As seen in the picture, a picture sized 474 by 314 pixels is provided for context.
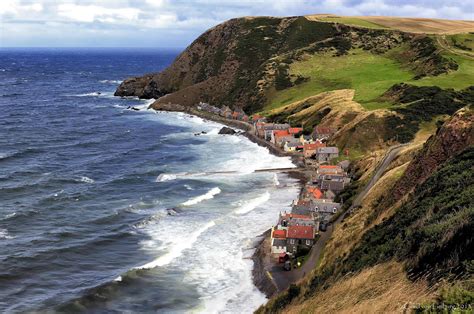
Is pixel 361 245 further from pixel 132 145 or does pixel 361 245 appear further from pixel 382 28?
pixel 382 28

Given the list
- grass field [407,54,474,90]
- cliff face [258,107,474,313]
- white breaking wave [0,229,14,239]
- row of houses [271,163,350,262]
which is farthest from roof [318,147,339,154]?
white breaking wave [0,229,14,239]

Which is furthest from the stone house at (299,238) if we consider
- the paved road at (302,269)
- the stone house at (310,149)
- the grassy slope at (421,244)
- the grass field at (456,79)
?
the grass field at (456,79)

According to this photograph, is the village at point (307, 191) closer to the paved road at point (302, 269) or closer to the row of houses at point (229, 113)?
the paved road at point (302, 269)

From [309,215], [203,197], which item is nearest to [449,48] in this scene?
[203,197]

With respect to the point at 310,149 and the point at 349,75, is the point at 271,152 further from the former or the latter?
the point at 349,75

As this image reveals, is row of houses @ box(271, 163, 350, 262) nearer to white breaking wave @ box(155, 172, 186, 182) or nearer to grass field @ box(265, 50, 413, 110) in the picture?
white breaking wave @ box(155, 172, 186, 182)
